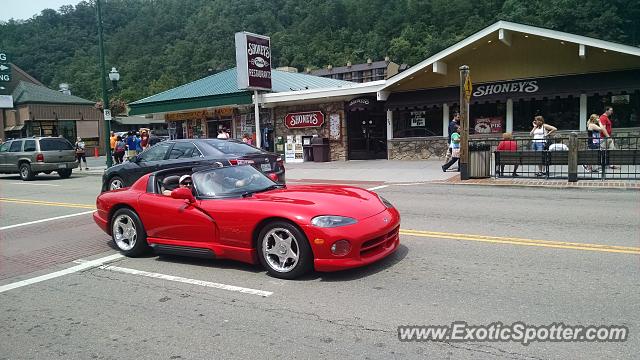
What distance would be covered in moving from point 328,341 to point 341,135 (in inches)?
800

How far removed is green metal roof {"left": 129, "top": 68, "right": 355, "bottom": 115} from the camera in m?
25.6

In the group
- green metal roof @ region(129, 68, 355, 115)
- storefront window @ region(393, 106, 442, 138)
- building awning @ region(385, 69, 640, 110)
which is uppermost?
green metal roof @ region(129, 68, 355, 115)

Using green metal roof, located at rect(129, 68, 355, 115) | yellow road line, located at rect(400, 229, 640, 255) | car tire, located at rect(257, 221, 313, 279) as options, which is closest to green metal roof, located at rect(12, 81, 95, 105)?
green metal roof, located at rect(129, 68, 355, 115)

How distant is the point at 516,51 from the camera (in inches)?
808

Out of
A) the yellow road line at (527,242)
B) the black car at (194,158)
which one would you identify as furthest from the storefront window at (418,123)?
the yellow road line at (527,242)

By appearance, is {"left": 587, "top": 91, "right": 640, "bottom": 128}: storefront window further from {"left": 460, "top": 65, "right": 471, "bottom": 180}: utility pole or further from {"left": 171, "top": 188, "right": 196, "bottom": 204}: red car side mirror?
{"left": 171, "top": 188, "right": 196, "bottom": 204}: red car side mirror

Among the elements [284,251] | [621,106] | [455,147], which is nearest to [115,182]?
[284,251]

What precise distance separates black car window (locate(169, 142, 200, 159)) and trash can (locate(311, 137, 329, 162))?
12.1 meters

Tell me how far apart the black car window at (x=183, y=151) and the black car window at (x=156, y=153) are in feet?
0.84

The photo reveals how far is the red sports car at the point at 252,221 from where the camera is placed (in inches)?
207

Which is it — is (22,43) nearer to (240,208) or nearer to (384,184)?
(384,184)

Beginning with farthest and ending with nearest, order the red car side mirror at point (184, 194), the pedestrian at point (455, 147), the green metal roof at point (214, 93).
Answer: the green metal roof at point (214, 93)
the pedestrian at point (455, 147)
the red car side mirror at point (184, 194)

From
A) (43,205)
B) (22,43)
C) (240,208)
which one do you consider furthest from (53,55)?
(240,208)

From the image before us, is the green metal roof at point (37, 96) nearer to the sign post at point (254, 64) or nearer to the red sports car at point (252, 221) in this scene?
the sign post at point (254, 64)
